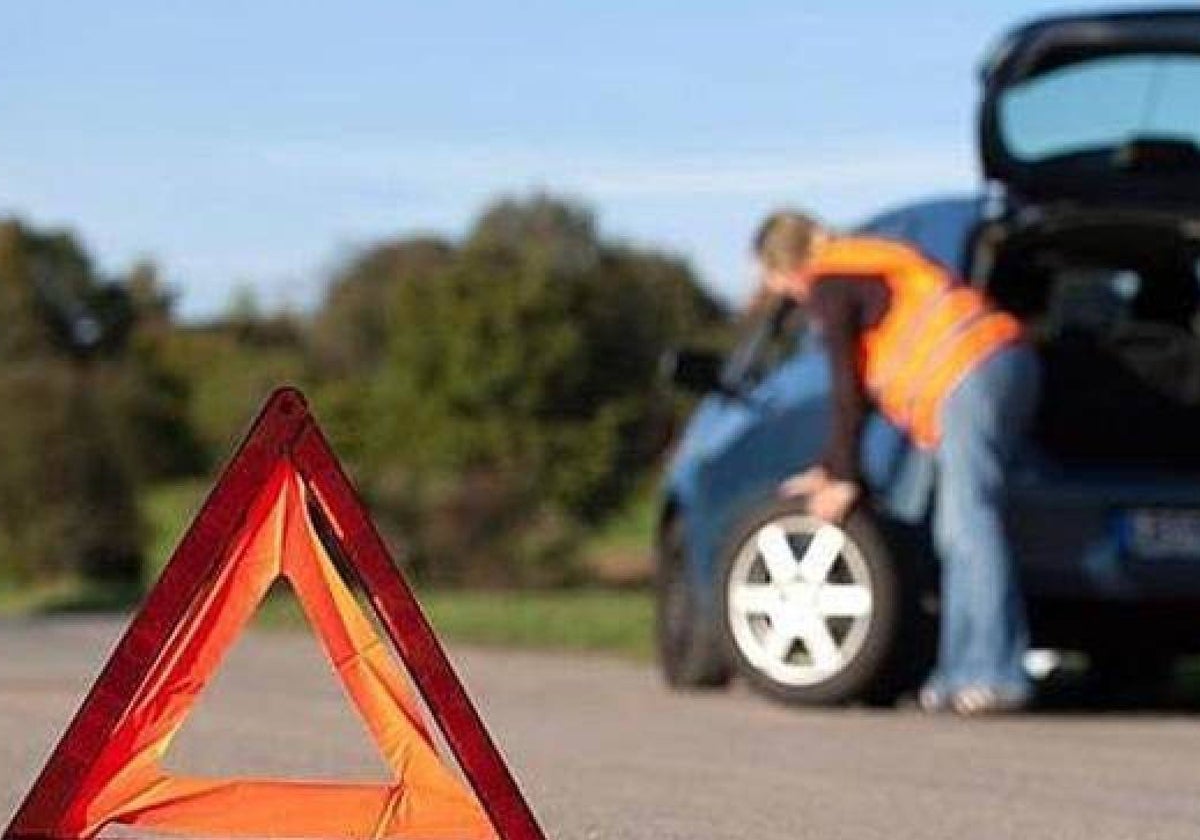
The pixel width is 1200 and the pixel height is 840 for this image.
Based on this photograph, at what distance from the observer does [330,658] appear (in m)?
6.46

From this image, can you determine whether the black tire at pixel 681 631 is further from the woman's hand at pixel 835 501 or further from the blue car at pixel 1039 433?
the woman's hand at pixel 835 501

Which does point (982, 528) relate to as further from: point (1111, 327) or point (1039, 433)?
point (1111, 327)

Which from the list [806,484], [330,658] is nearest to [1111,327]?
[806,484]

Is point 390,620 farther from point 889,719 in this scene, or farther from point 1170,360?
point 1170,360

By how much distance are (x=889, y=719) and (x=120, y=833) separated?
374 centimetres

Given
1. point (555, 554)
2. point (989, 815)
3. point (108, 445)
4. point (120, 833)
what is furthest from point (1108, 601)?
point (108, 445)

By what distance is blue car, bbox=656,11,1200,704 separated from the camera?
10922 mm

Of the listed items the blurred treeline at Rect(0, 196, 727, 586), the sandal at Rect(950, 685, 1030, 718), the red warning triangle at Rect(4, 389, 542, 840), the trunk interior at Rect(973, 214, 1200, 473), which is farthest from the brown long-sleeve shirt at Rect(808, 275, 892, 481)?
the blurred treeline at Rect(0, 196, 727, 586)

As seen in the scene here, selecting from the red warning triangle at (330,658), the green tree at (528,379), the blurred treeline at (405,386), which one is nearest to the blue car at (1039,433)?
the red warning triangle at (330,658)

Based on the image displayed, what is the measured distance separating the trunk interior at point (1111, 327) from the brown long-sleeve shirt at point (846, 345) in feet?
1.62

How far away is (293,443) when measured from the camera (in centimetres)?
629

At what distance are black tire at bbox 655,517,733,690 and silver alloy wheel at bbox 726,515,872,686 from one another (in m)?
0.50

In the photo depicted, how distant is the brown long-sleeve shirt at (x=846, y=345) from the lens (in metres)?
11.1

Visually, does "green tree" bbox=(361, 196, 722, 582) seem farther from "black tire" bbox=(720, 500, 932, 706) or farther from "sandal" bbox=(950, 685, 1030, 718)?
"sandal" bbox=(950, 685, 1030, 718)
